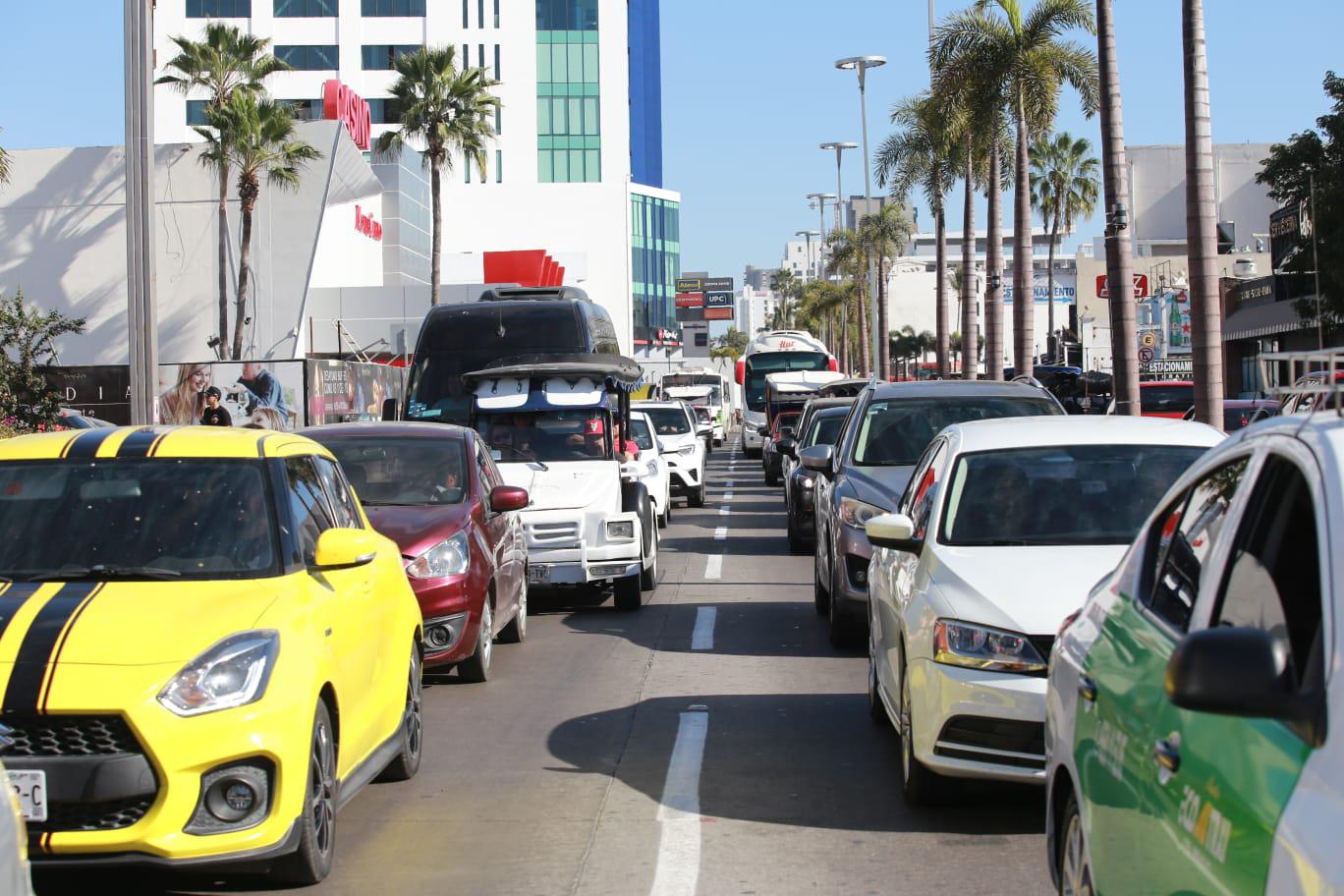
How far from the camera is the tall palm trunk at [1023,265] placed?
1297 inches

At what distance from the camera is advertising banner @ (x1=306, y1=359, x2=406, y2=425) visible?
3159 cm

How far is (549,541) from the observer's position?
13.8m

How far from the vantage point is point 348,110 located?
5528 cm

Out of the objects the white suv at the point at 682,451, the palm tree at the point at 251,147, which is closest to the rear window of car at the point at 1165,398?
the white suv at the point at 682,451

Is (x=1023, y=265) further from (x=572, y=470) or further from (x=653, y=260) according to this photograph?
(x=653, y=260)

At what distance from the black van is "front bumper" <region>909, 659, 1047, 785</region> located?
535 inches

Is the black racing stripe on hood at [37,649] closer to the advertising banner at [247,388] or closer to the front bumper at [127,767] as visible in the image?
the front bumper at [127,767]

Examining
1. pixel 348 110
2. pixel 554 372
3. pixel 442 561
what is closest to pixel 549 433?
pixel 554 372

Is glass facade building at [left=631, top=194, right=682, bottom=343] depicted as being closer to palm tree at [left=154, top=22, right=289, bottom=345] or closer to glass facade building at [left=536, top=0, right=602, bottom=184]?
glass facade building at [left=536, top=0, right=602, bottom=184]

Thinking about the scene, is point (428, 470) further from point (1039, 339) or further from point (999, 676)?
point (1039, 339)

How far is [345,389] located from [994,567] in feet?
93.8

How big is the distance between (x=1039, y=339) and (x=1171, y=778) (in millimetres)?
137686

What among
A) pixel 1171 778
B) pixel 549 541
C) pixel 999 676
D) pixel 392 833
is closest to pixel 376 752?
pixel 392 833

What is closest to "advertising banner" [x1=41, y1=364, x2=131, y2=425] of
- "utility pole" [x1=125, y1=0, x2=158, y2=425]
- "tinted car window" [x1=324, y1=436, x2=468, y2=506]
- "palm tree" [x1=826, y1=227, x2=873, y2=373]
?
"utility pole" [x1=125, y1=0, x2=158, y2=425]
